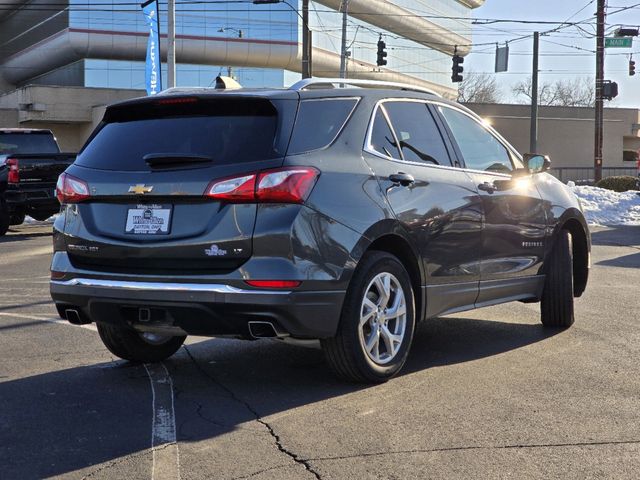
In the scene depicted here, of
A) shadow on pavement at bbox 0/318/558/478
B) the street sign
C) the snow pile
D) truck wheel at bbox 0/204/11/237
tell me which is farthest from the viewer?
the street sign

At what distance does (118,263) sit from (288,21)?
4979 centimetres

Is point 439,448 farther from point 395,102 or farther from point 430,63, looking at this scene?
point 430,63

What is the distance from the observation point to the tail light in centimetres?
471

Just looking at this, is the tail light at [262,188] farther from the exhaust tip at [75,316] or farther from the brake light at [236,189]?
the exhaust tip at [75,316]

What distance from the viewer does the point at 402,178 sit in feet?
18.0

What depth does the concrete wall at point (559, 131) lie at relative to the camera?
5438cm

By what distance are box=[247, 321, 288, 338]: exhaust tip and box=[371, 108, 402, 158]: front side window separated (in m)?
1.41

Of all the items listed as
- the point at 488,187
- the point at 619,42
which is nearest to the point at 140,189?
the point at 488,187

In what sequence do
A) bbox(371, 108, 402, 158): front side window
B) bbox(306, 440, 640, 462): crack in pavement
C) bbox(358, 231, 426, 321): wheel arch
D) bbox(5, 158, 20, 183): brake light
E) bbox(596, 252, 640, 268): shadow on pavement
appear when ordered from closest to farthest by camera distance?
bbox(306, 440, 640, 462): crack in pavement
bbox(358, 231, 426, 321): wheel arch
bbox(371, 108, 402, 158): front side window
bbox(596, 252, 640, 268): shadow on pavement
bbox(5, 158, 20, 183): brake light

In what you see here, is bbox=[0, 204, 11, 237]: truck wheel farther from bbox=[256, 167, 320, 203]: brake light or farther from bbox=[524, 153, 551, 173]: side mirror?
bbox=[256, 167, 320, 203]: brake light

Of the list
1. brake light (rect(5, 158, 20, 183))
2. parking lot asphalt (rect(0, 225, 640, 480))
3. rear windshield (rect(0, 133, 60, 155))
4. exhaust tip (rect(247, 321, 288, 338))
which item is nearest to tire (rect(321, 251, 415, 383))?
parking lot asphalt (rect(0, 225, 640, 480))

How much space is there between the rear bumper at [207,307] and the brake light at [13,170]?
39.9ft

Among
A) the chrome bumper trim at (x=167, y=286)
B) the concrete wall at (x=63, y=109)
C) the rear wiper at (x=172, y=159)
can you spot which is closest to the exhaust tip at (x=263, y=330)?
the chrome bumper trim at (x=167, y=286)

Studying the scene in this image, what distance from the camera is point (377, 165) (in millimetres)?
5363
